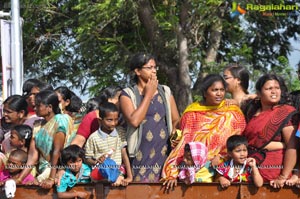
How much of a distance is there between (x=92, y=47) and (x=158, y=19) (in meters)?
1.57

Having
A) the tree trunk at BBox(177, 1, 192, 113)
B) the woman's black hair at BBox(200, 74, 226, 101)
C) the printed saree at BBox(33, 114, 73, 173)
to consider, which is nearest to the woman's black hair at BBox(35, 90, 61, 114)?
the printed saree at BBox(33, 114, 73, 173)

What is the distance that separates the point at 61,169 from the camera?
513cm

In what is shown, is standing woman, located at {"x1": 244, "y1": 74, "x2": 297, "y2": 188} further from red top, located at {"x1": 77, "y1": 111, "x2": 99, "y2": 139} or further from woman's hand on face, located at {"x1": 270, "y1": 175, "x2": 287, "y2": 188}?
red top, located at {"x1": 77, "y1": 111, "x2": 99, "y2": 139}

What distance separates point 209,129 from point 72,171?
1.11 meters

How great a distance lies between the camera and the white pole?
9.46 m

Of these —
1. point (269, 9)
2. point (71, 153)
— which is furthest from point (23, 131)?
point (269, 9)

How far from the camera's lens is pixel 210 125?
520 cm

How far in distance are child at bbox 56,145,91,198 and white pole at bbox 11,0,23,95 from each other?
4.30 metres

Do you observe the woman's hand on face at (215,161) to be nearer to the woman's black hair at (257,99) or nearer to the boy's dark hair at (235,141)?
the boy's dark hair at (235,141)

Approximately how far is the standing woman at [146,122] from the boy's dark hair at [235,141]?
2.12 feet

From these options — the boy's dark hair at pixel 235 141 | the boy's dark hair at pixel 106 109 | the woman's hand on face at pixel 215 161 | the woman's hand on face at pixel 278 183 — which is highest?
the boy's dark hair at pixel 106 109

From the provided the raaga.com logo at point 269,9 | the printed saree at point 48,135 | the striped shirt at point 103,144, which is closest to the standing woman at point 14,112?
the printed saree at point 48,135

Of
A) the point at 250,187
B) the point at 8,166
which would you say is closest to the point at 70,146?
the point at 8,166

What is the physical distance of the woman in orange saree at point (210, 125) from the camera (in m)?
5.07
